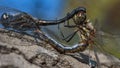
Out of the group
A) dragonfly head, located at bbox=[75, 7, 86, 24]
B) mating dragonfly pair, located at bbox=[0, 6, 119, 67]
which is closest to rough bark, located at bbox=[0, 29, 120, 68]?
mating dragonfly pair, located at bbox=[0, 6, 119, 67]

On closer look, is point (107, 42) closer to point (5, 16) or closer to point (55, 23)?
point (55, 23)

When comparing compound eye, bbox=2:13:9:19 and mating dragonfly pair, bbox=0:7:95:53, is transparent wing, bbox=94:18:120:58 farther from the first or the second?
compound eye, bbox=2:13:9:19

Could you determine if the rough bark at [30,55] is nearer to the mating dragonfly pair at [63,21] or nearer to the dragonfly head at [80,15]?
the mating dragonfly pair at [63,21]

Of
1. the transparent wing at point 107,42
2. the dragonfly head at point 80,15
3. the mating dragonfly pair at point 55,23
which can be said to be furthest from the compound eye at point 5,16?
the transparent wing at point 107,42

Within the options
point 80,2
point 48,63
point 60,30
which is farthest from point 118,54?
point 80,2

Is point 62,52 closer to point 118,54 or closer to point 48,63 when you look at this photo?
point 48,63

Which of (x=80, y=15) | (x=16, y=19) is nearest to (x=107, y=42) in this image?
(x=80, y=15)
